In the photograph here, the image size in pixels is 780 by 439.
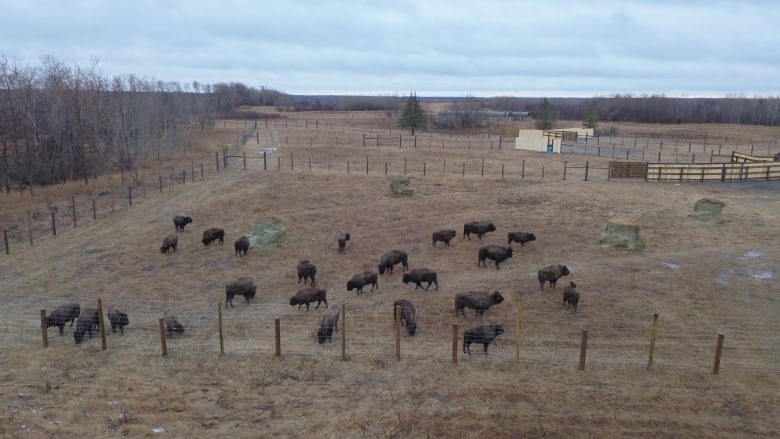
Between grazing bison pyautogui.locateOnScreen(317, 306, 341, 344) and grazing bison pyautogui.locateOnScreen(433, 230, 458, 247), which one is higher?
grazing bison pyautogui.locateOnScreen(433, 230, 458, 247)

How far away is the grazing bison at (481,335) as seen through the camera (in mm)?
12156

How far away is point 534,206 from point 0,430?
74.0 ft

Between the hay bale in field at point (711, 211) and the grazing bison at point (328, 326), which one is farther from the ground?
the hay bale in field at point (711, 211)

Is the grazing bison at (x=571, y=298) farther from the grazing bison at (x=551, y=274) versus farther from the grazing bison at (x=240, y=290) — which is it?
the grazing bison at (x=240, y=290)

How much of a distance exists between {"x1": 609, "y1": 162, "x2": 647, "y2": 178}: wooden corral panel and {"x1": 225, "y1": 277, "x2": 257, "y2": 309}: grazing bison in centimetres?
2720

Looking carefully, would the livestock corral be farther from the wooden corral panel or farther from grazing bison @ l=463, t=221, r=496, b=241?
the wooden corral panel

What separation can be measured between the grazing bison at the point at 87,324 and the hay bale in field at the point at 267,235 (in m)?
7.48

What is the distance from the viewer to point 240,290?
1562 cm

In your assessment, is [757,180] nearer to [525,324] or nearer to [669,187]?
[669,187]

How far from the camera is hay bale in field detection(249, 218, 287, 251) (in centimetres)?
2069

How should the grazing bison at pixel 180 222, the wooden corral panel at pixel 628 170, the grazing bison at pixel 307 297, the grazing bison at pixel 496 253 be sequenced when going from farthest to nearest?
the wooden corral panel at pixel 628 170, the grazing bison at pixel 180 222, the grazing bison at pixel 496 253, the grazing bison at pixel 307 297

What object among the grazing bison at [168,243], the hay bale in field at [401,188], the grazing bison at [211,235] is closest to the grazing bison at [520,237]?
the hay bale in field at [401,188]

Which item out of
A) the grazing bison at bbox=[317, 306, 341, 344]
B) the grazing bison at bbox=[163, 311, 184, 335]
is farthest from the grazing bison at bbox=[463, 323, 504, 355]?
the grazing bison at bbox=[163, 311, 184, 335]

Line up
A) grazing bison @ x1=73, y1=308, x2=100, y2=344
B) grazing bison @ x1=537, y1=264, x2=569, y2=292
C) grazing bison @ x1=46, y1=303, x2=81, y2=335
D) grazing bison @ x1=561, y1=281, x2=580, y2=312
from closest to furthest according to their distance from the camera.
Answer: grazing bison @ x1=73, y1=308, x2=100, y2=344
grazing bison @ x1=46, y1=303, x2=81, y2=335
grazing bison @ x1=561, y1=281, x2=580, y2=312
grazing bison @ x1=537, y1=264, x2=569, y2=292
